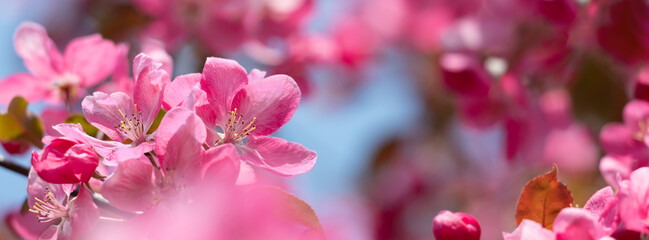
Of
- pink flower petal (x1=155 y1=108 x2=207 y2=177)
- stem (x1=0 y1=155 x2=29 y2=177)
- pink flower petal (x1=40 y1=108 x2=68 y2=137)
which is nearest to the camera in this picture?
Answer: pink flower petal (x1=155 y1=108 x2=207 y2=177)

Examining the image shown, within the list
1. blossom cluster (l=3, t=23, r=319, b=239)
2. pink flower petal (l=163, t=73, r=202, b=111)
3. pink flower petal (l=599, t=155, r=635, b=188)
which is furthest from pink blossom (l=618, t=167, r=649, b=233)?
pink flower petal (l=163, t=73, r=202, b=111)

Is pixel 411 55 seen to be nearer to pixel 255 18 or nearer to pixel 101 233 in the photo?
pixel 255 18

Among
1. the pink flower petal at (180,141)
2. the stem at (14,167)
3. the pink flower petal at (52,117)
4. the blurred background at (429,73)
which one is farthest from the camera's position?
the blurred background at (429,73)

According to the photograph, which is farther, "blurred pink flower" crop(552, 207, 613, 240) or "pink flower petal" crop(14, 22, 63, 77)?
"pink flower petal" crop(14, 22, 63, 77)

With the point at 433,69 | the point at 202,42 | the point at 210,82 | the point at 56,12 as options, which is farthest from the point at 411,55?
the point at 210,82

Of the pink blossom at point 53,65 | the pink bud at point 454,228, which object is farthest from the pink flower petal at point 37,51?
the pink bud at point 454,228

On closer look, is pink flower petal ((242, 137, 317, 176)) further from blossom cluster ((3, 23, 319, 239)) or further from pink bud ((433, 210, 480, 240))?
pink bud ((433, 210, 480, 240))

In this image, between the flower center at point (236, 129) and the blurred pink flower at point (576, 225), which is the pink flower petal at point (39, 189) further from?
the blurred pink flower at point (576, 225)
